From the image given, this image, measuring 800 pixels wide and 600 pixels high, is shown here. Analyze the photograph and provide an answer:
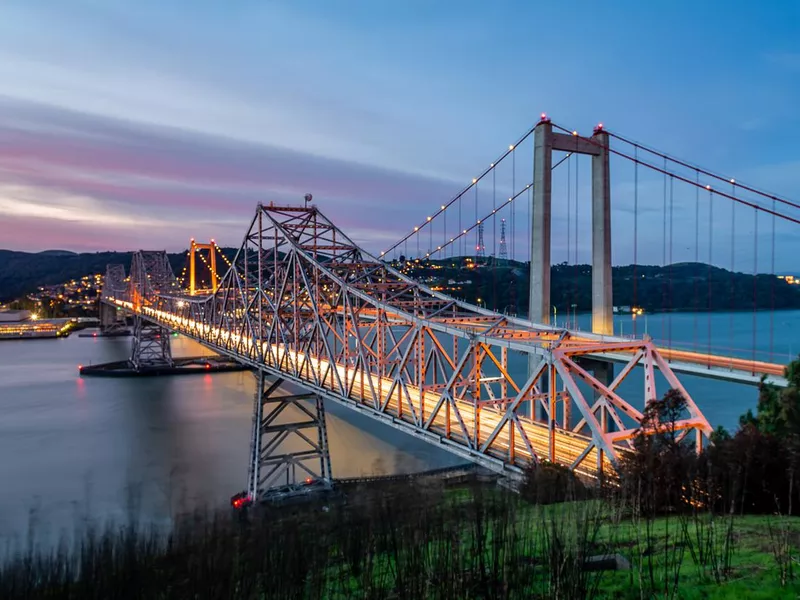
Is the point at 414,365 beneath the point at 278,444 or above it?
above

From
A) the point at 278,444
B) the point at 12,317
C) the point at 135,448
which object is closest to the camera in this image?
the point at 278,444

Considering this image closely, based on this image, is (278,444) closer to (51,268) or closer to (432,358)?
(432,358)

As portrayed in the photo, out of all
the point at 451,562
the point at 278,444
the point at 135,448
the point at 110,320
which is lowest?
the point at 135,448

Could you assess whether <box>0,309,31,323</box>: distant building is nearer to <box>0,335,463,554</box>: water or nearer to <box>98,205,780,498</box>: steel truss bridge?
<box>0,335,463,554</box>: water

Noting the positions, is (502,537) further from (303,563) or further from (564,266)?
(564,266)

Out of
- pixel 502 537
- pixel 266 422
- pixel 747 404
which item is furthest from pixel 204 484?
pixel 747 404

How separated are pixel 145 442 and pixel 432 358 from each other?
636 inches

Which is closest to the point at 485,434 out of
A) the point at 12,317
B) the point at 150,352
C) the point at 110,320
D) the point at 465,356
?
the point at 465,356

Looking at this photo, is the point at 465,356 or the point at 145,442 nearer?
the point at 465,356

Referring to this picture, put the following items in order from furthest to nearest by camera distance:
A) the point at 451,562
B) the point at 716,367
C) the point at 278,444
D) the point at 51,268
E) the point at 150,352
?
1. the point at 51,268
2. the point at 150,352
3. the point at 278,444
4. the point at 716,367
5. the point at 451,562

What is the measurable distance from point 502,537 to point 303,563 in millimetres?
2471

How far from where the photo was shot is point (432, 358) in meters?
18.7

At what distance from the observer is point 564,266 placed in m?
68.9

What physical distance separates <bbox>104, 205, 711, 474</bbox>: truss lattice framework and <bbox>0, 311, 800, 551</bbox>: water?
4.44m
